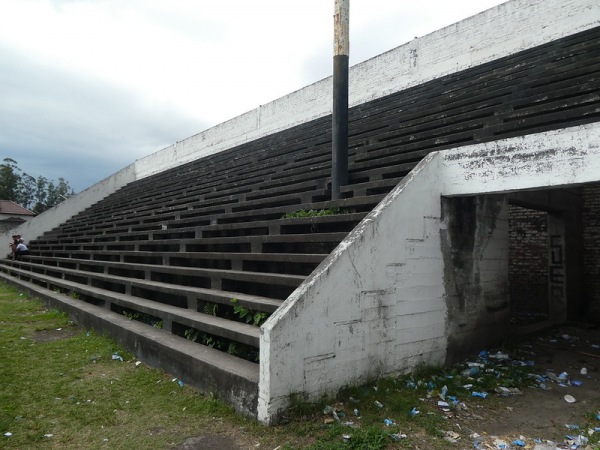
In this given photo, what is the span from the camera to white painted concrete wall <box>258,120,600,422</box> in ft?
10.3

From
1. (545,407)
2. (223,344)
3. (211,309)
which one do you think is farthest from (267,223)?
(545,407)

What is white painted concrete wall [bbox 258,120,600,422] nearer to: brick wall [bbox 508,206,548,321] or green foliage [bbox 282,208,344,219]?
green foliage [bbox 282,208,344,219]

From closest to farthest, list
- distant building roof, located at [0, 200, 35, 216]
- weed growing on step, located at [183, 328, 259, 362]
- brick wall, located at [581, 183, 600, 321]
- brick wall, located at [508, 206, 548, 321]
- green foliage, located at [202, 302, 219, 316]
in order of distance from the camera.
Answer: weed growing on step, located at [183, 328, 259, 362] → green foliage, located at [202, 302, 219, 316] → brick wall, located at [581, 183, 600, 321] → brick wall, located at [508, 206, 548, 321] → distant building roof, located at [0, 200, 35, 216]

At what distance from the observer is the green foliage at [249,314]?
13.2 feet

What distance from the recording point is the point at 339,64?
18.2ft

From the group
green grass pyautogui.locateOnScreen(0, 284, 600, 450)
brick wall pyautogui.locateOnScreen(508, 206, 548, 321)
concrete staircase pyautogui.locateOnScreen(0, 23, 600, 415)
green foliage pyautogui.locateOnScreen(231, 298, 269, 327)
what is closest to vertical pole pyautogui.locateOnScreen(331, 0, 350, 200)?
concrete staircase pyautogui.locateOnScreen(0, 23, 600, 415)

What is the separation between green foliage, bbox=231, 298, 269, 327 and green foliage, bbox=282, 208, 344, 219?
4.59 ft

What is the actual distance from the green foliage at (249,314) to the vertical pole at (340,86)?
6.34 feet

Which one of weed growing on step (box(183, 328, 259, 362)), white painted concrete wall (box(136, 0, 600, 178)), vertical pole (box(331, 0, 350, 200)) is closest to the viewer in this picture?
weed growing on step (box(183, 328, 259, 362))

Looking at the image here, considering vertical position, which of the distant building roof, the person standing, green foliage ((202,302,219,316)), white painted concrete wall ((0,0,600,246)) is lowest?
green foliage ((202,302,219,316))

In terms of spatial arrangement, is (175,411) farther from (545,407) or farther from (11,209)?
(11,209)

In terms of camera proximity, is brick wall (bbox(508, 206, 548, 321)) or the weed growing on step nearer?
the weed growing on step

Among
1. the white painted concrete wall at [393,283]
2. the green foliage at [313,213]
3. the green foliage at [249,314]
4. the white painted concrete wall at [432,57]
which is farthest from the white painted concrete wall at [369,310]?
the white painted concrete wall at [432,57]

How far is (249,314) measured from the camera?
14.0ft
